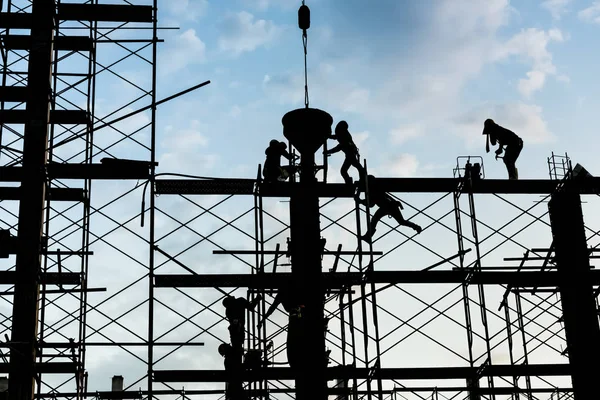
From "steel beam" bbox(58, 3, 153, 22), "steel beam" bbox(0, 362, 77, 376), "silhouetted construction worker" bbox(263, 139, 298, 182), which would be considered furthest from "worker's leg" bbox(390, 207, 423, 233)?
"steel beam" bbox(0, 362, 77, 376)

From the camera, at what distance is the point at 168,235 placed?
57.8 feet

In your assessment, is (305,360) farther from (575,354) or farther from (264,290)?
(575,354)

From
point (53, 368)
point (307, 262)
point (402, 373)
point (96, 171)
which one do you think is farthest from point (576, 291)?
point (53, 368)

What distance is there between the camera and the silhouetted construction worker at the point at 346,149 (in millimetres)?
17703

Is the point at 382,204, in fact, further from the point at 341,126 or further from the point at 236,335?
the point at 236,335

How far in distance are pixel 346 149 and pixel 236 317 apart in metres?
4.31

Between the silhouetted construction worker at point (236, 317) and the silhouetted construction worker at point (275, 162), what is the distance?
8.75 feet

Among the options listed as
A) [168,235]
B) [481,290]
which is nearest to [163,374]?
[168,235]

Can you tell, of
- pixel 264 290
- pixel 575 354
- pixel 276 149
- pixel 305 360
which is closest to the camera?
pixel 305 360

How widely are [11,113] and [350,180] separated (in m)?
6.82

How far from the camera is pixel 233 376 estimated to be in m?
18.2

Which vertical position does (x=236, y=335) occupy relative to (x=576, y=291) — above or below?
below

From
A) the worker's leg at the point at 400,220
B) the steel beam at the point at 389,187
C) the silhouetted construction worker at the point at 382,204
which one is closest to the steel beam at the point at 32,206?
the steel beam at the point at 389,187

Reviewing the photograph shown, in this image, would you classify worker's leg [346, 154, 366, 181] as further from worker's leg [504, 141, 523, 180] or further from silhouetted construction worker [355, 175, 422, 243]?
worker's leg [504, 141, 523, 180]
